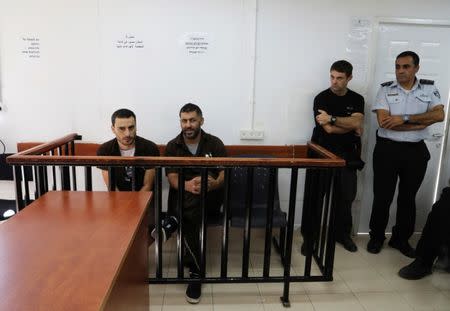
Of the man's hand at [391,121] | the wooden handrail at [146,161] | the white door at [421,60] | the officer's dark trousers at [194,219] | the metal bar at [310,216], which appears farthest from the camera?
the white door at [421,60]

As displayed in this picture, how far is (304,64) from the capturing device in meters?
3.29

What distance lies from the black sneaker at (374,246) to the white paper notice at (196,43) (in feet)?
7.32

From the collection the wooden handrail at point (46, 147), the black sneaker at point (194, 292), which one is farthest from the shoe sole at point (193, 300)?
the wooden handrail at point (46, 147)

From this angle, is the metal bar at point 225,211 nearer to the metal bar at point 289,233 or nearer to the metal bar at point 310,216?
the metal bar at point 289,233

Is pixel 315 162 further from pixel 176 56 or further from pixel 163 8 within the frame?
pixel 163 8

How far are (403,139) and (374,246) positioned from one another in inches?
37.9

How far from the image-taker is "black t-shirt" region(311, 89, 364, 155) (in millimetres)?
3123

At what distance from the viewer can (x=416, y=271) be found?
2760mm

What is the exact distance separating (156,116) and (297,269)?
1.77 m

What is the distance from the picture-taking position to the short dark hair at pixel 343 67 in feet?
9.90

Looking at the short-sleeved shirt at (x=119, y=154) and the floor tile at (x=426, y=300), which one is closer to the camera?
the floor tile at (x=426, y=300)

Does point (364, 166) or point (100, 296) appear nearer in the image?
point (100, 296)

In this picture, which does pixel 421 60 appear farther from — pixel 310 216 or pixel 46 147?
pixel 46 147

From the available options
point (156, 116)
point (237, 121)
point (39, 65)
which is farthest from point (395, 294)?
point (39, 65)
